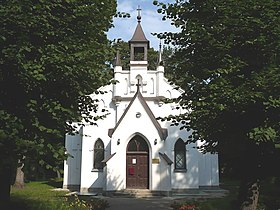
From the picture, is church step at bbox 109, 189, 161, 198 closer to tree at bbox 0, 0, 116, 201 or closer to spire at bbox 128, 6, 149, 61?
spire at bbox 128, 6, 149, 61

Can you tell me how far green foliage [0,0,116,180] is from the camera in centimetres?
869

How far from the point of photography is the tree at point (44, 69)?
28.3 ft

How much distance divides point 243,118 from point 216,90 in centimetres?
168

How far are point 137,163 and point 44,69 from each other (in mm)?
17100

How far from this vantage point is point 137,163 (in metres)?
25.2

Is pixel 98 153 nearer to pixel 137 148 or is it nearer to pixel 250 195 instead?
pixel 137 148

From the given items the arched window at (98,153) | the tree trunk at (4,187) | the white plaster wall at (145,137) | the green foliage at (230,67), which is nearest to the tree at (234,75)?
the green foliage at (230,67)

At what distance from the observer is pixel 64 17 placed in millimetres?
9797

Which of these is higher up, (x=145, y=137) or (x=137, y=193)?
(x=145, y=137)

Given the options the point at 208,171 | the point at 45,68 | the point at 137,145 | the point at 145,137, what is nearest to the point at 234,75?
the point at 45,68

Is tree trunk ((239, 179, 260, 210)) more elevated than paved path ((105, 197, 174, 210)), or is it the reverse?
tree trunk ((239, 179, 260, 210))

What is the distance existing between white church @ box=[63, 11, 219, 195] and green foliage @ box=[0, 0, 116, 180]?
12.8 m

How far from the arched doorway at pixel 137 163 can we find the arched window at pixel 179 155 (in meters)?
3.11

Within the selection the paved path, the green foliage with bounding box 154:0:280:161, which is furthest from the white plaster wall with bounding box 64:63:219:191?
the green foliage with bounding box 154:0:280:161
